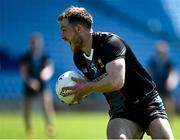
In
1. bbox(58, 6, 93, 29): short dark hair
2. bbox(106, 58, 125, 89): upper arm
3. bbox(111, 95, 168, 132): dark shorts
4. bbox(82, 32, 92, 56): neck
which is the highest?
bbox(58, 6, 93, 29): short dark hair

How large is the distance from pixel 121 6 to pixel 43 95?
37.4 ft

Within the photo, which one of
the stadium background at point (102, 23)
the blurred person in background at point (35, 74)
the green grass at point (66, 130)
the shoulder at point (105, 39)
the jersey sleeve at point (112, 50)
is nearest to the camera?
the jersey sleeve at point (112, 50)

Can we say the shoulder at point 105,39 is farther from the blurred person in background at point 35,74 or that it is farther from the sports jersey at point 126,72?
the blurred person in background at point 35,74

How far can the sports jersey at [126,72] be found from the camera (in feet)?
22.6

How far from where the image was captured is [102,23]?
2575 cm

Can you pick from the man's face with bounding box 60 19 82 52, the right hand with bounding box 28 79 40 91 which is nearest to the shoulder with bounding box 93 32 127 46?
the man's face with bounding box 60 19 82 52

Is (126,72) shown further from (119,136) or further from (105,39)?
(119,136)

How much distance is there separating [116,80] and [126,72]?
458 mm

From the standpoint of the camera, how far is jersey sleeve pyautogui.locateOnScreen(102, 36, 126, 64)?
6707 mm

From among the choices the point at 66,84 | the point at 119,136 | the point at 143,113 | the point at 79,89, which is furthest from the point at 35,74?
the point at 119,136

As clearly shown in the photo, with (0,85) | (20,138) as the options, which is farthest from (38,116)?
(20,138)

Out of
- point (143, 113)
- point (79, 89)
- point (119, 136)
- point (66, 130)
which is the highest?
point (79, 89)

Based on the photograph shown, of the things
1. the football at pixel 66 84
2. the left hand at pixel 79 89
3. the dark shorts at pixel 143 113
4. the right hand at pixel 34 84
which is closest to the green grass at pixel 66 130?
the right hand at pixel 34 84

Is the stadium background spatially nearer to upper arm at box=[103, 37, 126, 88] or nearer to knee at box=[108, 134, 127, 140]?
upper arm at box=[103, 37, 126, 88]
